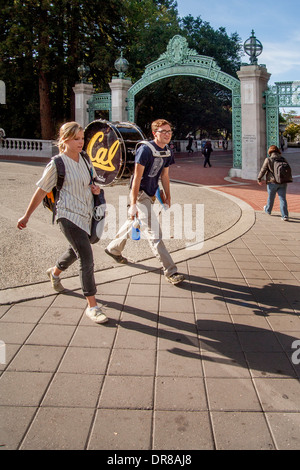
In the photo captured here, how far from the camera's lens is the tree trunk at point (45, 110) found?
84.0 ft

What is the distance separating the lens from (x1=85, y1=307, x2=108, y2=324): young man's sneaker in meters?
3.94

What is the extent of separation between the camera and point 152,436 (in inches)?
98.1

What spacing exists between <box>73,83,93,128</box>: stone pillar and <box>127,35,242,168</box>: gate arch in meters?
4.05

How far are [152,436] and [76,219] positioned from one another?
6.61 feet

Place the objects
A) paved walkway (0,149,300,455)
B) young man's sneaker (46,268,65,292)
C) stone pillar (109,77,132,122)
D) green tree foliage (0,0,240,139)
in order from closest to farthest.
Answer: paved walkway (0,149,300,455), young man's sneaker (46,268,65,292), stone pillar (109,77,132,122), green tree foliage (0,0,240,139)

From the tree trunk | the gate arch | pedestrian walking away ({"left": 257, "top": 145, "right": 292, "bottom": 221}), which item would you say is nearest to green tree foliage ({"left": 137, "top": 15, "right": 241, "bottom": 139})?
the tree trunk

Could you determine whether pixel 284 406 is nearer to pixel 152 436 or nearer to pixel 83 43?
pixel 152 436

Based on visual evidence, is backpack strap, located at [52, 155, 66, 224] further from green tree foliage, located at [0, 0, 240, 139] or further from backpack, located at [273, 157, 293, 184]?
green tree foliage, located at [0, 0, 240, 139]

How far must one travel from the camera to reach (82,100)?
830 inches

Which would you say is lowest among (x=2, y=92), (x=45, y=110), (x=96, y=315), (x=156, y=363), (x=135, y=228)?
(x=156, y=363)

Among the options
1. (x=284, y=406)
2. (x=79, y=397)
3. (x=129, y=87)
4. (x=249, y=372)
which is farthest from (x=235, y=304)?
(x=129, y=87)

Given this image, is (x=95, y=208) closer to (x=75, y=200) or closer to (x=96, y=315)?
(x=75, y=200)

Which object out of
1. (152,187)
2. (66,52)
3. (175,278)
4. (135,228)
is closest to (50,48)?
(66,52)

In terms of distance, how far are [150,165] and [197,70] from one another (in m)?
13.3
